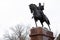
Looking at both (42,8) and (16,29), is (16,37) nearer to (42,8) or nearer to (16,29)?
(16,29)

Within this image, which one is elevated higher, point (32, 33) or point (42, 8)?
point (42, 8)

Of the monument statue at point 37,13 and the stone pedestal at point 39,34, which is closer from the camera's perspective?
the stone pedestal at point 39,34

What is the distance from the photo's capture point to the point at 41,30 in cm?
1825

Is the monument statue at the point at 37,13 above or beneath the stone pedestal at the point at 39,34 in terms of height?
above

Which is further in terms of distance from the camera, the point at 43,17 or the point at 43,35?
the point at 43,17

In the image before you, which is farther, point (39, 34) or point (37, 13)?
point (37, 13)

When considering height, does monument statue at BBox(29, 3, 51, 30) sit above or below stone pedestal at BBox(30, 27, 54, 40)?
above

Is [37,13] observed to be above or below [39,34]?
above

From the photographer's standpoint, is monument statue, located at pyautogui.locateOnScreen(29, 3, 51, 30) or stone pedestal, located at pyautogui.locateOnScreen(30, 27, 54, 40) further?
monument statue, located at pyautogui.locateOnScreen(29, 3, 51, 30)

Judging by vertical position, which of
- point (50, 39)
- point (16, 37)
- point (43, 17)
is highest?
point (43, 17)

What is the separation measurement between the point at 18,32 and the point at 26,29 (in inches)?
103

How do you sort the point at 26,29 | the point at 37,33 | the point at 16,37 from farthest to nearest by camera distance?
the point at 26,29 < the point at 16,37 < the point at 37,33

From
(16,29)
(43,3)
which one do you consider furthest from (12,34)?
(43,3)

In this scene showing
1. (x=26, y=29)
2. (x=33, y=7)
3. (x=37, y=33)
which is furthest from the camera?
(x=26, y=29)
